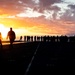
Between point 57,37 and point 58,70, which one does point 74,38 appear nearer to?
point 57,37

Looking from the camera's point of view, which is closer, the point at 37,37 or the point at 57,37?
the point at 57,37

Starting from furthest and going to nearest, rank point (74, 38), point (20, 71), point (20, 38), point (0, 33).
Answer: point (20, 38), point (74, 38), point (0, 33), point (20, 71)

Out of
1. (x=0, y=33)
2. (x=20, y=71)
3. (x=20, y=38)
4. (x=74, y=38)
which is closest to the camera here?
(x=20, y=71)

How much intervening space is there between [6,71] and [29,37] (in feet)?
281

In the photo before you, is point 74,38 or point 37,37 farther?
point 37,37

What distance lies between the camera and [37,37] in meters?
Answer: 106

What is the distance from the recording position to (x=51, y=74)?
16609mm

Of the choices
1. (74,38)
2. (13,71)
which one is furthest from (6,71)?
(74,38)

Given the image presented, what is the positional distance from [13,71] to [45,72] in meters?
1.65

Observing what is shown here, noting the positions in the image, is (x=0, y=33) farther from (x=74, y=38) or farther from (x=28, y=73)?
(x=74, y=38)

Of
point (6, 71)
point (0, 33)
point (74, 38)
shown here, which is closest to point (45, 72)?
point (6, 71)

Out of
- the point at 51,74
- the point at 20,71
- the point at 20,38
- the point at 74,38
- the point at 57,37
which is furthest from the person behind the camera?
the point at 20,38

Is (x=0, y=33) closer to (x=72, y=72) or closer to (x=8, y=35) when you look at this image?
(x=8, y=35)

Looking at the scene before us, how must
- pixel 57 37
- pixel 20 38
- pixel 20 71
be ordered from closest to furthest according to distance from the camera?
pixel 20 71
pixel 57 37
pixel 20 38
